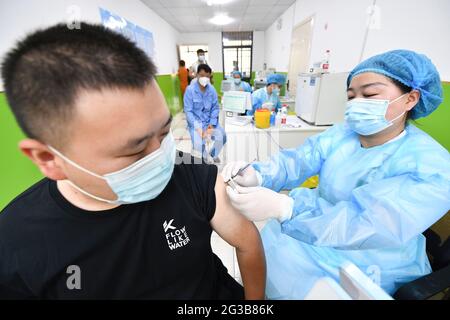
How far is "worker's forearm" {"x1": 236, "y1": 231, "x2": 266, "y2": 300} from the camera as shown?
32.0 inches

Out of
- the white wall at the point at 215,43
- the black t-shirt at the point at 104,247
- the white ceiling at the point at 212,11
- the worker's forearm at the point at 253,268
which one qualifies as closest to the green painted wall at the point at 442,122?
the worker's forearm at the point at 253,268

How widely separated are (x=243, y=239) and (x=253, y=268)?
14cm

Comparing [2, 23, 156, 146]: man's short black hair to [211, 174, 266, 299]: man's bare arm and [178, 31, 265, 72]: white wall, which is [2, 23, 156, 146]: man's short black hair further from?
[178, 31, 265, 72]: white wall

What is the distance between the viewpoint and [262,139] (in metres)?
2.29

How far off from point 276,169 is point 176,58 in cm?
702

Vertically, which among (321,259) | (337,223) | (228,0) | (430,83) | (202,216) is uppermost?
(228,0)

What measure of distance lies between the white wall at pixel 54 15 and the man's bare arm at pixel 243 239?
20.5 inches

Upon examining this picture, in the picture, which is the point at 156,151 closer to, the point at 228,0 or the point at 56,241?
the point at 56,241

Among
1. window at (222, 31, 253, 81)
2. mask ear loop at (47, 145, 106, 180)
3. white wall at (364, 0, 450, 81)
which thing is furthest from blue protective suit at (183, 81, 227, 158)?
window at (222, 31, 253, 81)

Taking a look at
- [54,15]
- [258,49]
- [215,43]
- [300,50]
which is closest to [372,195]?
[54,15]

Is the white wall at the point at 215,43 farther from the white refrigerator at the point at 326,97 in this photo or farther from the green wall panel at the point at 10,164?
the green wall panel at the point at 10,164

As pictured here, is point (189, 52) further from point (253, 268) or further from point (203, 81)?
point (253, 268)

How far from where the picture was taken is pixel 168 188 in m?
0.71
